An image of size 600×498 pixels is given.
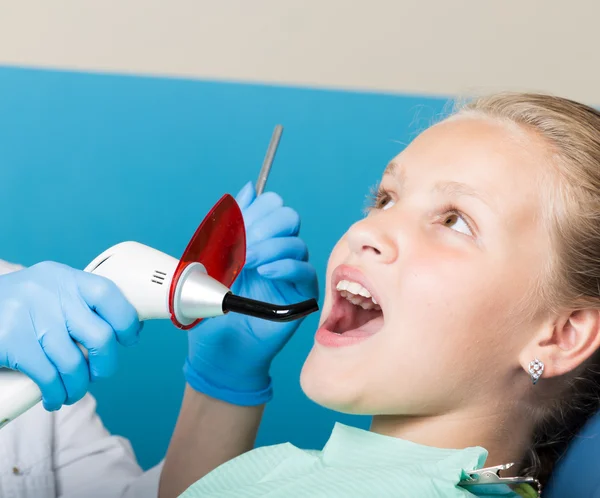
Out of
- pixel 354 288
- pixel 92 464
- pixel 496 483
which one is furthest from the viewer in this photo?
pixel 92 464

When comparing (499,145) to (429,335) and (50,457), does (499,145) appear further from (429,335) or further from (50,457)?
(50,457)

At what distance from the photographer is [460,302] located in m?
1.22

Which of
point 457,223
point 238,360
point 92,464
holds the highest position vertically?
point 457,223

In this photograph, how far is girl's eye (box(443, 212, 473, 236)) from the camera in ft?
4.17

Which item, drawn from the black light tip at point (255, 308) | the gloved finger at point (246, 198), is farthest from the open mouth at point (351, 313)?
the gloved finger at point (246, 198)

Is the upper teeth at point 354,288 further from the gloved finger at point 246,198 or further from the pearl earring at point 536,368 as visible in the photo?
the gloved finger at point 246,198

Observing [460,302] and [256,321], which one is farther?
[256,321]

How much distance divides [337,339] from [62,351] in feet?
1.40

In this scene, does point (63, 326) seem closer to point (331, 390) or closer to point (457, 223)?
point (331, 390)

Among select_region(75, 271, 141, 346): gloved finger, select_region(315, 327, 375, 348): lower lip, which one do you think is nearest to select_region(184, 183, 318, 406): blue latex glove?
select_region(315, 327, 375, 348): lower lip

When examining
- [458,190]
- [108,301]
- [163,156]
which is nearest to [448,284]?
[458,190]

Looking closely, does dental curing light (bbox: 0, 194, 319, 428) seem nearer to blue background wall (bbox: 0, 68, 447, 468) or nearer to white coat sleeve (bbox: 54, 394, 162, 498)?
white coat sleeve (bbox: 54, 394, 162, 498)

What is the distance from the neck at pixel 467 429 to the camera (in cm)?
130

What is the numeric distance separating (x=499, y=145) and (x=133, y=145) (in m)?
1.53
